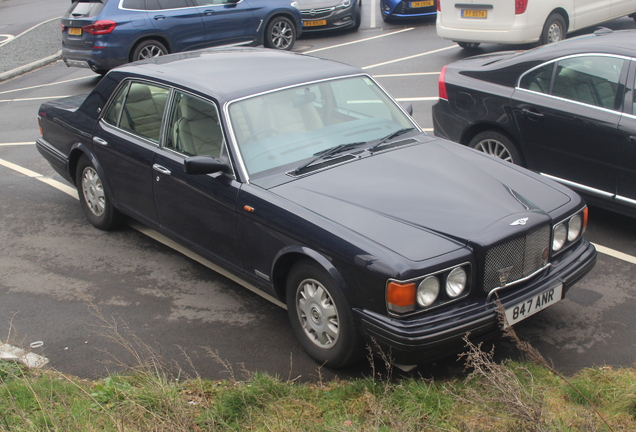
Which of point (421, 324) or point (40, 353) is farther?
point (40, 353)

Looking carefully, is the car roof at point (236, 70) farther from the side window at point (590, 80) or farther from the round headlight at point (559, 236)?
the round headlight at point (559, 236)

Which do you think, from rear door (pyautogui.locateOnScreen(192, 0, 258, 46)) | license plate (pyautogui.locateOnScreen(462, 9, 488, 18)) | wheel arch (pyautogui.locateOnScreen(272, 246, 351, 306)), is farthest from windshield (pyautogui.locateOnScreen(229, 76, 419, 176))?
rear door (pyautogui.locateOnScreen(192, 0, 258, 46))

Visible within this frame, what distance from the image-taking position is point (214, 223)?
518 centimetres

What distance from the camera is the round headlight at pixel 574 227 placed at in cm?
468

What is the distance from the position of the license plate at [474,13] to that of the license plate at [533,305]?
348 inches

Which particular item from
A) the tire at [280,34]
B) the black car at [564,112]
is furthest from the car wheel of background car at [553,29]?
the tire at [280,34]

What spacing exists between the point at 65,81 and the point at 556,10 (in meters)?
9.53

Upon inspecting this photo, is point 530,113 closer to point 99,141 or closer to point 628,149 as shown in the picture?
point 628,149

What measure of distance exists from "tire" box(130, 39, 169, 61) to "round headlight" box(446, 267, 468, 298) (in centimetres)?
1068

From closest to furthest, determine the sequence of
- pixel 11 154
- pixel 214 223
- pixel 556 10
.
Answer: pixel 214 223, pixel 11 154, pixel 556 10

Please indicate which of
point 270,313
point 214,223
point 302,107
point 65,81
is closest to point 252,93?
point 302,107

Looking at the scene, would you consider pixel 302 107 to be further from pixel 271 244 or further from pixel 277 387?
pixel 277 387

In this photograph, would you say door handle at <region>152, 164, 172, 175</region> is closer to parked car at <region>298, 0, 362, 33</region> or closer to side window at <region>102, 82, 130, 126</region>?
side window at <region>102, 82, 130, 126</region>

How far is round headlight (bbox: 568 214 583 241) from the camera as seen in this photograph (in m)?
4.68
